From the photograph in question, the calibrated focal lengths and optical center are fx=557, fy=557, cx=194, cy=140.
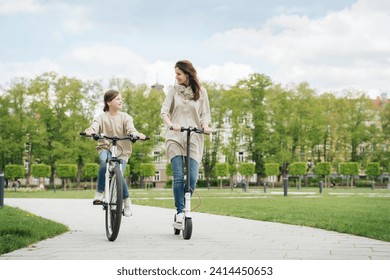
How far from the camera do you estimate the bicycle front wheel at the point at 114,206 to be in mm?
6125

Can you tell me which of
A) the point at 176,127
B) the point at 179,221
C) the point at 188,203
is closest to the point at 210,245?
the point at 188,203

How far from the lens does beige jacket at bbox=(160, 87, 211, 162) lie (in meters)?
6.63

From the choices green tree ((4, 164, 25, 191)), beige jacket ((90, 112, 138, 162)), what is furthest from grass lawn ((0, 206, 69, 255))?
green tree ((4, 164, 25, 191))

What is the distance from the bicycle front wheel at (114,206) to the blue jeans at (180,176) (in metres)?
0.72

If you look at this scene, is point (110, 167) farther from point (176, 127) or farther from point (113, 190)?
point (176, 127)

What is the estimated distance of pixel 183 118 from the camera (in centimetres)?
670

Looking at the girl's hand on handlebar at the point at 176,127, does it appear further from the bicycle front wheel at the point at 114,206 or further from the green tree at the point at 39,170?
the green tree at the point at 39,170

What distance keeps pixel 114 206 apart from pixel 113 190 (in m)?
0.19

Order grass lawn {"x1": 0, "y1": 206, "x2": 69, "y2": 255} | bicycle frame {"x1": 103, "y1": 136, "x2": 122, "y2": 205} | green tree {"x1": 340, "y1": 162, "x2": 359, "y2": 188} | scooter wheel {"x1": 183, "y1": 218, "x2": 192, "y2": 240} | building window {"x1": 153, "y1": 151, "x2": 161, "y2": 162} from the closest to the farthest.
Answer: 1. grass lawn {"x1": 0, "y1": 206, "x2": 69, "y2": 255}
2. scooter wheel {"x1": 183, "y1": 218, "x2": 192, "y2": 240}
3. bicycle frame {"x1": 103, "y1": 136, "x2": 122, "y2": 205}
4. green tree {"x1": 340, "y1": 162, "x2": 359, "y2": 188}
5. building window {"x1": 153, "y1": 151, "x2": 161, "y2": 162}

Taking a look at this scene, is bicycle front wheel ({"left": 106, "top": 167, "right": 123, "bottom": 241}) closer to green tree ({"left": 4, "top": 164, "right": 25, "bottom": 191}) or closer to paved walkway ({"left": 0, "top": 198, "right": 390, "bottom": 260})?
paved walkway ({"left": 0, "top": 198, "right": 390, "bottom": 260})

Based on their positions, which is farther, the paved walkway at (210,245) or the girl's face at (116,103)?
the girl's face at (116,103)

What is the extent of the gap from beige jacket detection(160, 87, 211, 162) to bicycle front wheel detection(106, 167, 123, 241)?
2.43 feet

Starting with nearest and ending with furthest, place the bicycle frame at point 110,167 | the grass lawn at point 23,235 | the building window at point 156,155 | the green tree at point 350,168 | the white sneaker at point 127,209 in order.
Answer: the grass lawn at point 23,235 < the bicycle frame at point 110,167 < the white sneaker at point 127,209 < the green tree at point 350,168 < the building window at point 156,155

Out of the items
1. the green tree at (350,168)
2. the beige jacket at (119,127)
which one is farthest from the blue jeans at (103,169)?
the green tree at (350,168)
